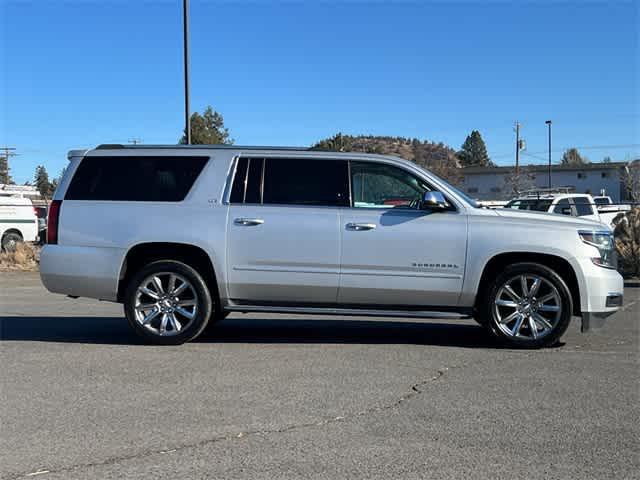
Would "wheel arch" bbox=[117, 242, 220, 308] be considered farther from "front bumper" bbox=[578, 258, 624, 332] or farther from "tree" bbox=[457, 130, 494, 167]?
"tree" bbox=[457, 130, 494, 167]

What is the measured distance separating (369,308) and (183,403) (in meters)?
2.64

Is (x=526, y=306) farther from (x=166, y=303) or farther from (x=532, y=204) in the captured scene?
(x=532, y=204)

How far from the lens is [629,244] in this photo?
16.4m

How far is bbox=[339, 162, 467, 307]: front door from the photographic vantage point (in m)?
7.63

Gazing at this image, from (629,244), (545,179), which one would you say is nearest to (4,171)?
(545,179)

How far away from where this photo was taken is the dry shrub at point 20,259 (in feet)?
61.2

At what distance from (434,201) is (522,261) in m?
1.11

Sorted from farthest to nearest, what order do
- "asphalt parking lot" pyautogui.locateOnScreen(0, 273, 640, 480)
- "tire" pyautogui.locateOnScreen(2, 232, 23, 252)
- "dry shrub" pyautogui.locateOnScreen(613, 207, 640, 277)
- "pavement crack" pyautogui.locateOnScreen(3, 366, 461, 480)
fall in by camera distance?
"tire" pyautogui.locateOnScreen(2, 232, 23, 252)
"dry shrub" pyautogui.locateOnScreen(613, 207, 640, 277)
"asphalt parking lot" pyautogui.locateOnScreen(0, 273, 640, 480)
"pavement crack" pyautogui.locateOnScreen(3, 366, 461, 480)

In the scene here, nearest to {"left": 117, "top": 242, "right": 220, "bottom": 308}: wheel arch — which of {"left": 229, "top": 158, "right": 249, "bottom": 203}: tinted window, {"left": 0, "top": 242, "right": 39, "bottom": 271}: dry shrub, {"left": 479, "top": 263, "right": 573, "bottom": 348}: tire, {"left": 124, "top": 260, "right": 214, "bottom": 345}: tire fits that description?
{"left": 124, "top": 260, "right": 214, "bottom": 345}: tire

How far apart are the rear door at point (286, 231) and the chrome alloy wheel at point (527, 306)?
1680 millimetres

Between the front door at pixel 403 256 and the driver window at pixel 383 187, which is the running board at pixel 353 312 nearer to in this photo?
the front door at pixel 403 256

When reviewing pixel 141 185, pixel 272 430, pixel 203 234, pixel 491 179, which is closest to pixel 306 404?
pixel 272 430

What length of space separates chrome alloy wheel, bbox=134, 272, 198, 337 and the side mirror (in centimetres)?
250

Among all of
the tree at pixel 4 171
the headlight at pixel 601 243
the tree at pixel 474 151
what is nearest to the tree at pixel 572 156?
the tree at pixel 474 151
